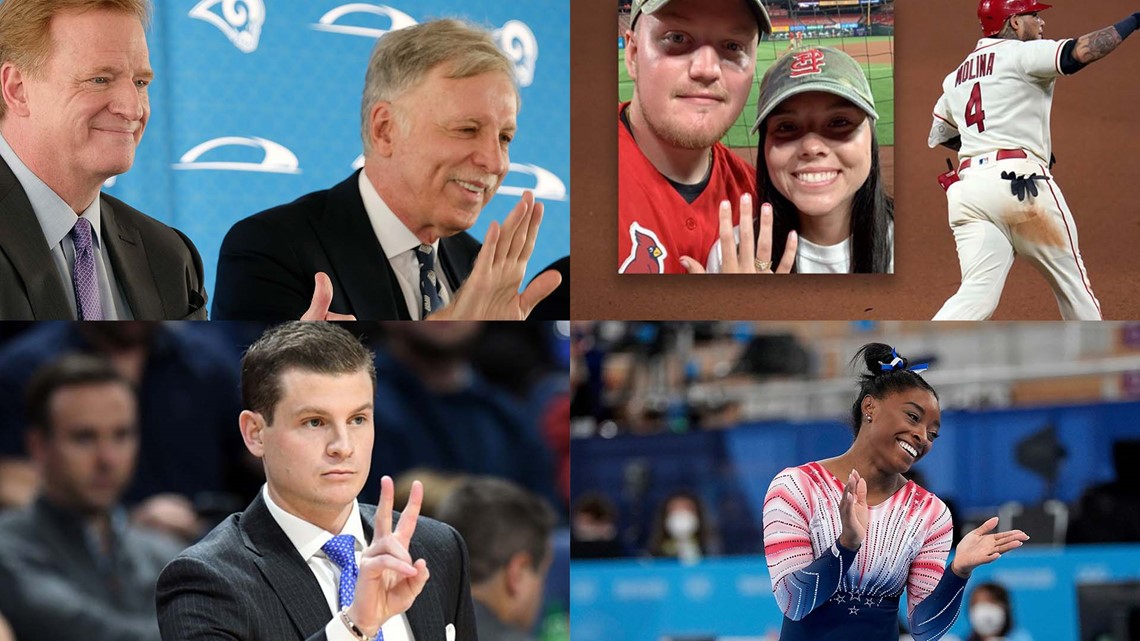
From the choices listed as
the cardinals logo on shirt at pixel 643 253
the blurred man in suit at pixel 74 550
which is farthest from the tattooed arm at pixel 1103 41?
the blurred man in suit at pixel 74 550

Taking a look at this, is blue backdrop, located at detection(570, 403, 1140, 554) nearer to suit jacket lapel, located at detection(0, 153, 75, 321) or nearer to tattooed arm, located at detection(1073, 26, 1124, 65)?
tattooed arm, located at detection(1073, 26, 1124, 65)

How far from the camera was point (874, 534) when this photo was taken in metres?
3.45

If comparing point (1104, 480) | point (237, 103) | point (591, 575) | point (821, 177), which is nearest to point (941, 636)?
point (1104, 480)

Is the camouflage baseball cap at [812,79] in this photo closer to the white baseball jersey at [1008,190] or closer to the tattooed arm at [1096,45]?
the white baseball jersey at [1008,190]

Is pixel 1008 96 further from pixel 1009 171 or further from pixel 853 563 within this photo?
pixel 853 563

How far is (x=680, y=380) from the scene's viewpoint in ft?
12.0

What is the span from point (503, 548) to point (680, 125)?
2.28 m

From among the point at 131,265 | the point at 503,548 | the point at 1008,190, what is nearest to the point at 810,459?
the point at 503,548

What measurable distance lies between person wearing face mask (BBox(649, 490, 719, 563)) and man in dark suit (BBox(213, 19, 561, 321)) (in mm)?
1166

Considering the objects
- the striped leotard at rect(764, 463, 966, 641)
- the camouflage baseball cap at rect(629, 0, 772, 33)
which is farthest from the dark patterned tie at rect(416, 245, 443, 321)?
the striped leotard at rect(764, 463, 966, 641)

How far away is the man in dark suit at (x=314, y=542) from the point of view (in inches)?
123

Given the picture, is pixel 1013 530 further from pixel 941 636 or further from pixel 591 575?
pixel 591 575

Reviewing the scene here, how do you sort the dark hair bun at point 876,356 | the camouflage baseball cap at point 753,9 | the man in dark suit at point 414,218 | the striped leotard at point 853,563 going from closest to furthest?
1. the striped leotard at point 853,563
2. the dark hair bun at point 876,356
3. the man in dark suit at point 414,218
4. the camouflage baseball cap at point 753,9

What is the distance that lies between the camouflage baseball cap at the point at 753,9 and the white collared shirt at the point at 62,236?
2.37m
